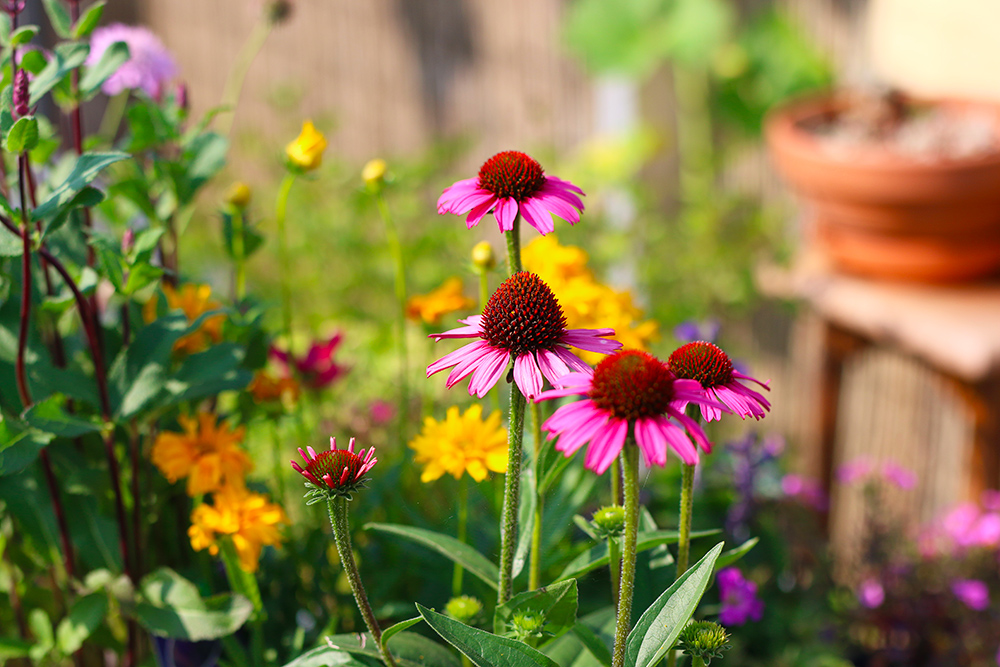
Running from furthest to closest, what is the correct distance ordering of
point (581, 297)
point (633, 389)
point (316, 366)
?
1. point (316, 366)
2. point (581, 297)
3. point (633, 389)

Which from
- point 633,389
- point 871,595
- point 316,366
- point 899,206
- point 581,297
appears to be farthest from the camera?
point 899,206

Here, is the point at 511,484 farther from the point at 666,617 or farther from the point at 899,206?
the point at 899,206

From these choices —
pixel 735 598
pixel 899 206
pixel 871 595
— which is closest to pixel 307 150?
pixel 735 598

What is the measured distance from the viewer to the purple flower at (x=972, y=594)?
2.92 feet

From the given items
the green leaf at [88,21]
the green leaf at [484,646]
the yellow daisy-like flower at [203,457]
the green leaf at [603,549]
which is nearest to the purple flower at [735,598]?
the green leaf at [603,549]

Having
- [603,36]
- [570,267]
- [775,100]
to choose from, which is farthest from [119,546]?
[775,100]

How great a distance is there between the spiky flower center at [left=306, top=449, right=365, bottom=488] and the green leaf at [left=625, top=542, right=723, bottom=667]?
16cm

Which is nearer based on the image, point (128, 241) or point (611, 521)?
point (611, 521)

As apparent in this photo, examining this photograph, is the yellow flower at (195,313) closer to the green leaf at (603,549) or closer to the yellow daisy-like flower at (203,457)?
the yellow daisy-like flower at (203,457)

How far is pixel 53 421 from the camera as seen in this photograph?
550 millimetres

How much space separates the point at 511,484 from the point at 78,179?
31 cm

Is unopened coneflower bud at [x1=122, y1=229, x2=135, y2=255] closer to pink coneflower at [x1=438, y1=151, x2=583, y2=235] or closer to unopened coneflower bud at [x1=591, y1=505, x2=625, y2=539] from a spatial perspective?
pink coneflower at [x1=438, y1=151, x2=583, y2=235]

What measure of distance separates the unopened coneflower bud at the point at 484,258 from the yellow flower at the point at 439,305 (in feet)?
0.25

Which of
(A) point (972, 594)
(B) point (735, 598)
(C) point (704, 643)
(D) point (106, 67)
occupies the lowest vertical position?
(A) point (972, 594)
